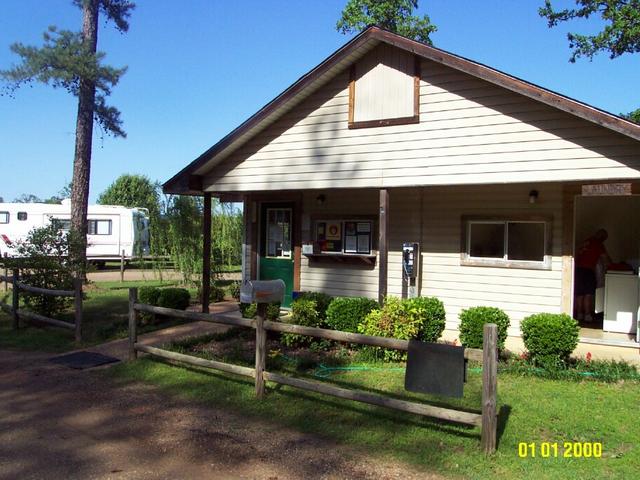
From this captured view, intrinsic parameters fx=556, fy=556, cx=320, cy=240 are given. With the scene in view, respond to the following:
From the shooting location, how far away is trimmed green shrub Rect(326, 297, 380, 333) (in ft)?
26.9

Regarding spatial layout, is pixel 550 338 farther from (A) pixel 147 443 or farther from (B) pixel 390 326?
(A) pixel 147 443

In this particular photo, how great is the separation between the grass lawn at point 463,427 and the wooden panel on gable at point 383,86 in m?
4.03

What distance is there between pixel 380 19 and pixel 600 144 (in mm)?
19918

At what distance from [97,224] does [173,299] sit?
54.2ft

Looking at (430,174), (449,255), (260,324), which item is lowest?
(260,324)

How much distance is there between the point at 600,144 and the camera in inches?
280

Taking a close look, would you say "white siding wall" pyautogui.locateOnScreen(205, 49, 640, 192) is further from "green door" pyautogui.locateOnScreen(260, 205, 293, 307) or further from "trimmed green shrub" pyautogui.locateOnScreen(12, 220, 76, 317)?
"trimmed green shrub" pyautogui.locateOnScreen(12, 220, 76, 317)

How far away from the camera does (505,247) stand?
9.41 m

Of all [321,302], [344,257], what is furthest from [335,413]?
[344,257]

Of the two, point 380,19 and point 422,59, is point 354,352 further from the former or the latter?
point 380,19

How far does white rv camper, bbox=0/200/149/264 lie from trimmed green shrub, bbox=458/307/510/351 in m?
19.6

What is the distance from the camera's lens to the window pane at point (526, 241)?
30.0ft

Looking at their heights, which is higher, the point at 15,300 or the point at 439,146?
the point at 439,146
